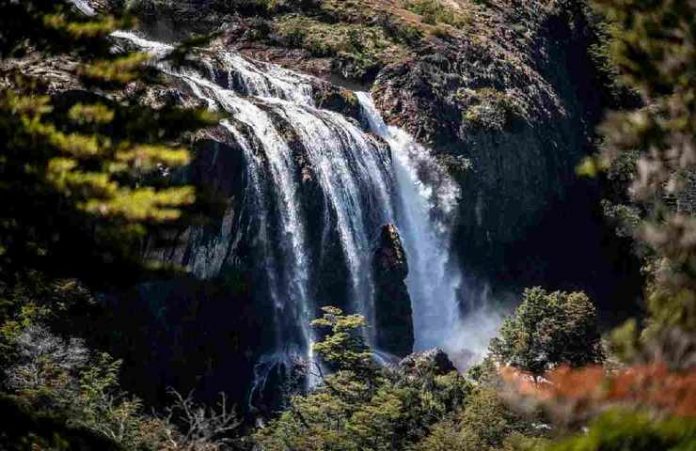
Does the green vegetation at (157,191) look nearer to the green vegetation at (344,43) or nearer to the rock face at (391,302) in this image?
the rock face at (391,302)

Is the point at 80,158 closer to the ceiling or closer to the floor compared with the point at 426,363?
closer to the ceiling

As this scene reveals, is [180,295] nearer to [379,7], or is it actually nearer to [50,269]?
[50,269]

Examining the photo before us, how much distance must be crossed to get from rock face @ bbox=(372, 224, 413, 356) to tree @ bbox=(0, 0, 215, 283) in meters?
24.3

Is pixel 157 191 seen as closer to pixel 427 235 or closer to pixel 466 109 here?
pixel 427 235

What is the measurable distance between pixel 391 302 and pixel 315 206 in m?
4.66

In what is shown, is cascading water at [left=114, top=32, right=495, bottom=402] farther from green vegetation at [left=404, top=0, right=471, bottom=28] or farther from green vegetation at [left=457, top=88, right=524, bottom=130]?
green vegetation at [left=404, top=0, right=471, bottom=28]

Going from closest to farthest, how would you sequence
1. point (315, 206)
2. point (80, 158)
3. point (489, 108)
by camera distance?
point (80, 158), point (315, 206), point (489, 108)

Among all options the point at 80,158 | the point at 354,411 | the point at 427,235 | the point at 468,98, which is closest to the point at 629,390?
the point at 80,158

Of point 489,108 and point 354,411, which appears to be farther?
point 489,108

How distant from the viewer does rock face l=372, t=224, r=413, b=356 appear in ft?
102

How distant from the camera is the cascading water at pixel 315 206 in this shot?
93.9 ft

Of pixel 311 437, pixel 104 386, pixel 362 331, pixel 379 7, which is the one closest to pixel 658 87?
pixel 311 437

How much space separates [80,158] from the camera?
21.4ft

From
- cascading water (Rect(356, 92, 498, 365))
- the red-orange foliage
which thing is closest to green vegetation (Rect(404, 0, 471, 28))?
cascading water (Rect(356, 92, 498, 365))
